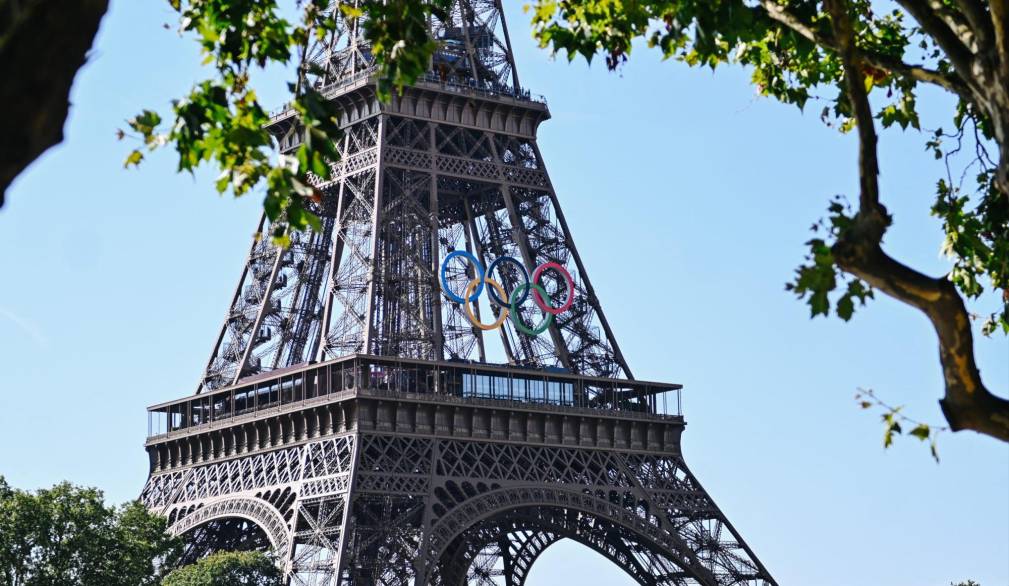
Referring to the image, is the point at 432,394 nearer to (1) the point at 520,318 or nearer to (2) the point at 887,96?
(1) the point at 520,318

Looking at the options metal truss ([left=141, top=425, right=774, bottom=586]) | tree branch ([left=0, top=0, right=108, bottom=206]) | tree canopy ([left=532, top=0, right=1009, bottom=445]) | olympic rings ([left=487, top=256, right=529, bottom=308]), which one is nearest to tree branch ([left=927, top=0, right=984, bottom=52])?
tree canopy ([left=532, top=0, right=1009, bottom=445])

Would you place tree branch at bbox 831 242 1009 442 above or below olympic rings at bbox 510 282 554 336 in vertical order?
below

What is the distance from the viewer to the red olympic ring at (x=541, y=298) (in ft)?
238

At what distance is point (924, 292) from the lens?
13.0 meters

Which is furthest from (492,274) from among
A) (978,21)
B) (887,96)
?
(978,21)

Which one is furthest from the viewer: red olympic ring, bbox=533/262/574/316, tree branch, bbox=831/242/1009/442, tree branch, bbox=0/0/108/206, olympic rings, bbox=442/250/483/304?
red olympic ring, bbox=533/262/574/316

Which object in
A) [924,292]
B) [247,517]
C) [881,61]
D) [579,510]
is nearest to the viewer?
[924,292]

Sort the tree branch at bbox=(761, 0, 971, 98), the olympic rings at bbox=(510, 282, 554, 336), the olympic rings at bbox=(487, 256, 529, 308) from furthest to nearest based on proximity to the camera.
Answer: the olympic rings at bbox=(487, 256, 529, 308), the olympic rings at bbox=(510, 282, 554, 336), the tree branch at bbox=(761, 0, 971, 98)

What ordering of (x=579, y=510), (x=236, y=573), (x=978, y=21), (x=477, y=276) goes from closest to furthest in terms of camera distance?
1. (x=978, y=21)
2. (x=236, y=573)
3. (x=579, y=510)
4. (x=477, y=276)

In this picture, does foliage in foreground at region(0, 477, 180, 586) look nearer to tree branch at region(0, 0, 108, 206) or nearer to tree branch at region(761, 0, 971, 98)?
tree branch at region(761, 0, 971, 98)

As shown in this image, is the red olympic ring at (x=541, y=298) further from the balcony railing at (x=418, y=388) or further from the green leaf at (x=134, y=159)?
the green leaf at (x=134, y=159)

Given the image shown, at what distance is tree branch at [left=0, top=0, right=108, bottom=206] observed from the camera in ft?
26.4

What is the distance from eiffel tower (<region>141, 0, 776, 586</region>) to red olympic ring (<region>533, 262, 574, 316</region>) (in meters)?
0.11

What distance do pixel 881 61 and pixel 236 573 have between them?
50.2 meters
